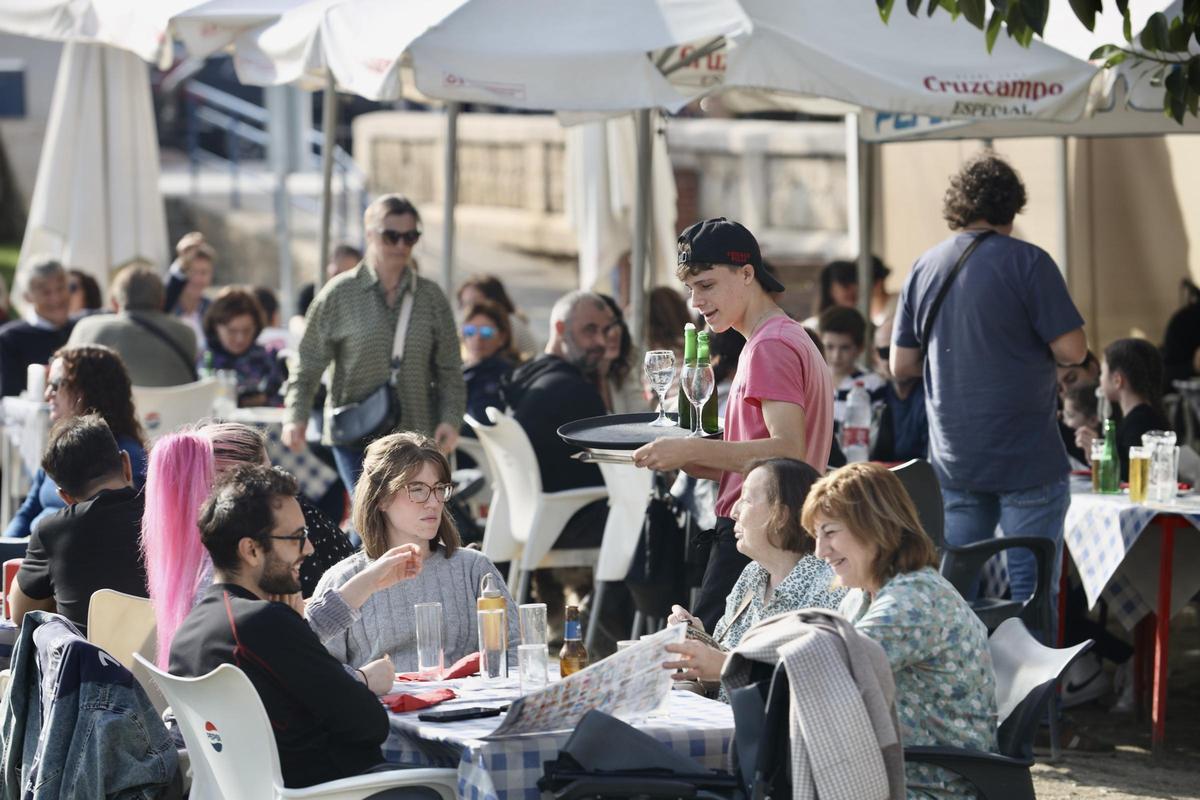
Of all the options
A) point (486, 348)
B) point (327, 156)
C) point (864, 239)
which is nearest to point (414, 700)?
point (486, 348)

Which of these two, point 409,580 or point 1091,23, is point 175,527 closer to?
point 409,580

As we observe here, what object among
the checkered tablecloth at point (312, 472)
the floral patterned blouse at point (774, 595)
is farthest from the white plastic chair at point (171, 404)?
the floral patterned blouse at point (774, 595)

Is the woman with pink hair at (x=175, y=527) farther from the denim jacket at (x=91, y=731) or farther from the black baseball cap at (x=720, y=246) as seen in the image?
the black baseball cap at (x=720, y=246)

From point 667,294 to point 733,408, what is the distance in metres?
4.25

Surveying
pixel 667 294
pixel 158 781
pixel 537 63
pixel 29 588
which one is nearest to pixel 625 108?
pixel 537 63

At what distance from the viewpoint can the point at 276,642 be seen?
372 centimetres

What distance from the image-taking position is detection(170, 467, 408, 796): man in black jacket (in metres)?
3.73

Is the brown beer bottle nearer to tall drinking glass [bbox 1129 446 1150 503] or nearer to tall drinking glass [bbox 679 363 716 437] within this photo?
tall drinking glass [bbox 679 363 716 437]

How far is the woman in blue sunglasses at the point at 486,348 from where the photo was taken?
8703mm

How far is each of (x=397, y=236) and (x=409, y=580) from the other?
9.30 ft

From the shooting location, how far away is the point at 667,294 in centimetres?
899

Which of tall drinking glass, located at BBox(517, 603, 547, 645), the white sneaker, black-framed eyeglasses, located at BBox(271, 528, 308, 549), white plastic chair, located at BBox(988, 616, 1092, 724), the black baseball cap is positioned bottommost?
the white sneaker

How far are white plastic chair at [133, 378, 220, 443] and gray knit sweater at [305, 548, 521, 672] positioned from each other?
14.2 feet

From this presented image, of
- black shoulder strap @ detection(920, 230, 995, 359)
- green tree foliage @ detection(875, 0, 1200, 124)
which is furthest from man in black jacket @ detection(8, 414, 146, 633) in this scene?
black shoulder strap @ detection(920, 230, 995, 359)
